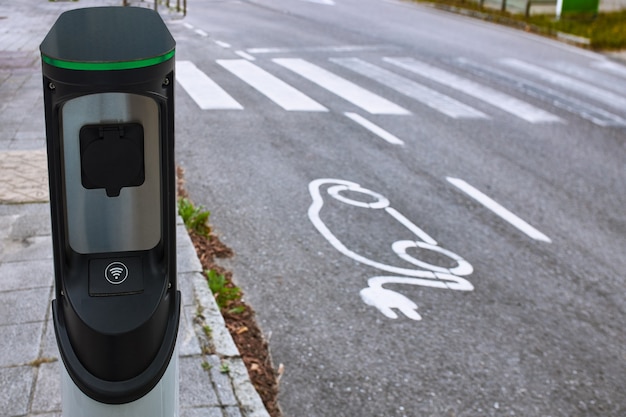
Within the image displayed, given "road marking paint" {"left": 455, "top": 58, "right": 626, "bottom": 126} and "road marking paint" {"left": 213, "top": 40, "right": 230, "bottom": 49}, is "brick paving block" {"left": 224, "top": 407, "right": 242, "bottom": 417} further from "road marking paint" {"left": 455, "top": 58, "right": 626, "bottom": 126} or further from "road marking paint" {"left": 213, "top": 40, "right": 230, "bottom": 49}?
"road marking paint" {"left": 213, "top": 40, "right": 230, "bottom": 49}

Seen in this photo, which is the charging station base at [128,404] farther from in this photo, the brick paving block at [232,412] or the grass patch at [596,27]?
the grass patch at [596,27]

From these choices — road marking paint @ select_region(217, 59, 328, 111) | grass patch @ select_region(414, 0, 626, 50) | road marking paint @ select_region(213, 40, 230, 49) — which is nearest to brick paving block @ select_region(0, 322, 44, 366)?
road marking paint @ select_region(217, 59, 328, 111)

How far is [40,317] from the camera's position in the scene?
458 cm

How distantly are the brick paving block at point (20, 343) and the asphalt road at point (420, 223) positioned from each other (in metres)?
1.39

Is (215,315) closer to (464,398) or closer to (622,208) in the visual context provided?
(464,398)

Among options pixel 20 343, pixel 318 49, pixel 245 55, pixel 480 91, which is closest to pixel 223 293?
pixel 20 343

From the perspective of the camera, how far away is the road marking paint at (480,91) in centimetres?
1104

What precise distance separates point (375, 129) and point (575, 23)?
13239mm

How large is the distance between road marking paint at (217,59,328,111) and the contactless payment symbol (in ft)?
26.9

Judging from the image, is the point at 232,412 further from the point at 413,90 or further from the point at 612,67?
the point at 612,67

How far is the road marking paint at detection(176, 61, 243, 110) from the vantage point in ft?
35.1

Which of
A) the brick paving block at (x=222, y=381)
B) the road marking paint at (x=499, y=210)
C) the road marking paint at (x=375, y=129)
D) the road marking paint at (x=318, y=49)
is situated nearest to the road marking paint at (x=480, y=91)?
the road marking paint at (x=318, y=49)

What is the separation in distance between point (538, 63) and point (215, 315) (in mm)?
12159

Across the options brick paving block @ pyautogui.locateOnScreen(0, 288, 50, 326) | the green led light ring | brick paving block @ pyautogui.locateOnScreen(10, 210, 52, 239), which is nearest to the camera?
the green led light ring
